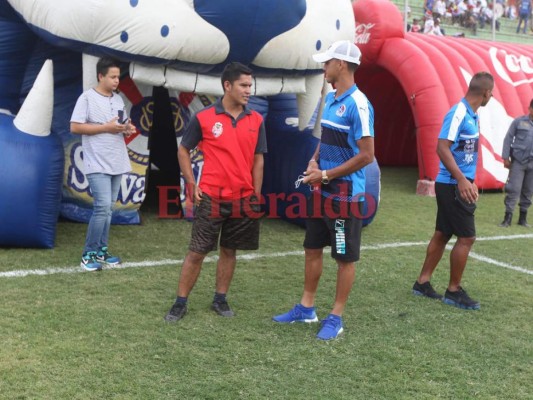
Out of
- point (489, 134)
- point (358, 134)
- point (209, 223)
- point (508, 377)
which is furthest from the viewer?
point (489, 134)

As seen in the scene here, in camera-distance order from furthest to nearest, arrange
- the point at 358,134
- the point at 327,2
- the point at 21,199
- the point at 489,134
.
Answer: the point at 489,134
the point at 327,2
the point at 21,199
the point at 358,134

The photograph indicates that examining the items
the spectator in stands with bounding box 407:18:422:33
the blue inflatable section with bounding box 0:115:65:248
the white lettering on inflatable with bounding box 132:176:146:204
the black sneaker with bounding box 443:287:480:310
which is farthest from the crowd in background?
the black sneaker with bounding box 443:287:480:310

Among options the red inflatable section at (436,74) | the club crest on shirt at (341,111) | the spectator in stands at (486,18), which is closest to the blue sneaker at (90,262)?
the club crest on shirt at (341,111)

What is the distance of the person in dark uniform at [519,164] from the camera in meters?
7.38

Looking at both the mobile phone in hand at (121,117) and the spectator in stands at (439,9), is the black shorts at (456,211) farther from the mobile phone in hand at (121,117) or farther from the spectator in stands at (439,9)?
the spectator in stands at (439,9)

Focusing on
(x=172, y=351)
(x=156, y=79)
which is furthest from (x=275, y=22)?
(x=172, y=351)

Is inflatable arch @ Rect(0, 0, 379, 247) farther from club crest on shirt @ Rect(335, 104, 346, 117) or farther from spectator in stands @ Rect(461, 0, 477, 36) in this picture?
spectator in stands @ Rect(461, 0, 477, 36)

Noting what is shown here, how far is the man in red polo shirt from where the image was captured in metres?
3.89

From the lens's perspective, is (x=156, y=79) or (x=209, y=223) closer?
(x=209, y=223)

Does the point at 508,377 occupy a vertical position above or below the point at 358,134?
below

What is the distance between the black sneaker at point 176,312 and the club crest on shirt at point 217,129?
1013 mm

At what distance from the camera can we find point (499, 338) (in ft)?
12.8

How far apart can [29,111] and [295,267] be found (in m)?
2.42

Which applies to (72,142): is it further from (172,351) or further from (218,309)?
(172,351)
